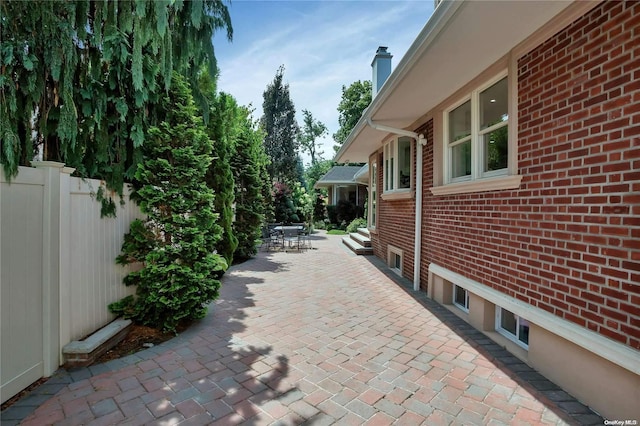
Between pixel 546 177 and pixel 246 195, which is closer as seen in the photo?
pixel 546 177

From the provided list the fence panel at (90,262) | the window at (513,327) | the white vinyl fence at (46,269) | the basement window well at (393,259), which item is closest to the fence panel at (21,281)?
the white vinyl fence at (46,269)

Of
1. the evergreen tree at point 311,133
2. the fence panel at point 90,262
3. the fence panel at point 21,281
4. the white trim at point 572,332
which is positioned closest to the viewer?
the white trim at point 572,332

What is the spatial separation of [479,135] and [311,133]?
158 ft

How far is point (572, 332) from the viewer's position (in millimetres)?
2643

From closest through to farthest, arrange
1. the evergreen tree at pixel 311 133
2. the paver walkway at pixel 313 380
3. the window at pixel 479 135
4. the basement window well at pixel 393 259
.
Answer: the paver walkway at pixel 313 380 < the window at pixel 479 135 < the basement window well at pixel 393 259 < the evergreen tree at pixel 311 133

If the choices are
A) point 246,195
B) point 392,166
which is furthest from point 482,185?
point 246,195

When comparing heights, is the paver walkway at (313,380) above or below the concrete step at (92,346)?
below

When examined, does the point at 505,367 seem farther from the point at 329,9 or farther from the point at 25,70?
the point at 329,9

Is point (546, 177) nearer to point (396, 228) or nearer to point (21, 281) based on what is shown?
point (21, 281)

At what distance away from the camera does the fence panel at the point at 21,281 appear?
2.60m

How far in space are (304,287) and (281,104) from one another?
26.3m

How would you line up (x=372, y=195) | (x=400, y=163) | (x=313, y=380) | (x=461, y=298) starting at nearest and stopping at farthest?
(x=313, y=380) → (x=461, y=298) → (x=400, y=163) → (x=372, y=195)

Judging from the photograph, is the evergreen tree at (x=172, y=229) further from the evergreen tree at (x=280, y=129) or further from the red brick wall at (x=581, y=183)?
the evergreen tree at (x=280, y=129)

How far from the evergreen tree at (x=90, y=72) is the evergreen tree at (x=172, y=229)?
0.27m
